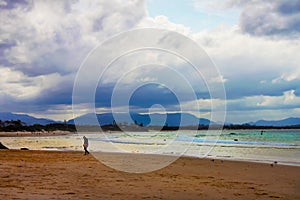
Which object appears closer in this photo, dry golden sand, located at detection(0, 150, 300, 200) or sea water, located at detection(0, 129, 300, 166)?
dry golden sand, located at detection(0, 150, 300, 200)

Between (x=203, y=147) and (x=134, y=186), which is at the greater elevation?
(x=203, y=147)

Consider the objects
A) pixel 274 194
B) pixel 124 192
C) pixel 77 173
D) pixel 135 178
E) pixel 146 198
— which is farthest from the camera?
pixel 77 173

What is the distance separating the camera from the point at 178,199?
10016 millimetres

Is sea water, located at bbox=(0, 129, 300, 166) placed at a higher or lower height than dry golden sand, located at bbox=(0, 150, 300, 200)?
higher

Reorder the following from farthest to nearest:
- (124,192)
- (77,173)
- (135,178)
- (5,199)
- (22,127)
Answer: (22,127) → (77,173) → (135,178) → (124,192) → (5,199)

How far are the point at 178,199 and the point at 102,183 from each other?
3.33 meters

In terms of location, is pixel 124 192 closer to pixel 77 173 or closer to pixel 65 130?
pixel 77 173

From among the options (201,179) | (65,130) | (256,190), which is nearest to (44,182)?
(201,179)

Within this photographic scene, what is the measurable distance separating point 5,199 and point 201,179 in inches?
301

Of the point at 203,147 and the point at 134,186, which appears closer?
the point at 134,186

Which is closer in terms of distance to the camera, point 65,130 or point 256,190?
point 256,190

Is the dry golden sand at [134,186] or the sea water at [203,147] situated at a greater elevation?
the sea water at [203,147]

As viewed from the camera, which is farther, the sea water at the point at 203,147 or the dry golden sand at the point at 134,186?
the sea water at the point at 203,147

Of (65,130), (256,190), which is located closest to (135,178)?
(256,190)
